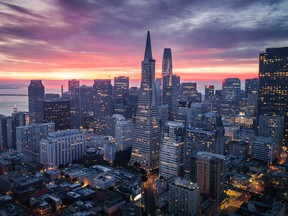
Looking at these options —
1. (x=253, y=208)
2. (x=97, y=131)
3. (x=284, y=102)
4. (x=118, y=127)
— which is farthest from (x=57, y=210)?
(x=284, y=102)

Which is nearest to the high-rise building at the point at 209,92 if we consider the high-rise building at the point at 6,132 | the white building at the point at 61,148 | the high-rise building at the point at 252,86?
the high-rise building at the point at 252,86

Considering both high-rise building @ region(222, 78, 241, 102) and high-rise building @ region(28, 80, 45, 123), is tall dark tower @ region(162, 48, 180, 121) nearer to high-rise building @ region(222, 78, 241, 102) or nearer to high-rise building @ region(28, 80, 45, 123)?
high-rise building @ region(222, 78, 241, 102)

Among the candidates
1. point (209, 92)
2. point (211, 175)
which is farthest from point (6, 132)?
point (209, 92)

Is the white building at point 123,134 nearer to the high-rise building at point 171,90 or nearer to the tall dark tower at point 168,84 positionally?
the high-rise building at point 171,90

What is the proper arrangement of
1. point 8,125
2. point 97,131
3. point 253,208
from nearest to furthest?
point 253,208
point 8,125
point 97,131

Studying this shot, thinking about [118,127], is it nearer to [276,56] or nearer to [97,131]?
[97,131]

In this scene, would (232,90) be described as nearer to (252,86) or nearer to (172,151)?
(252,86)

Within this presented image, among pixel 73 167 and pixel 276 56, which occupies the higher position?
pixel 276 56
